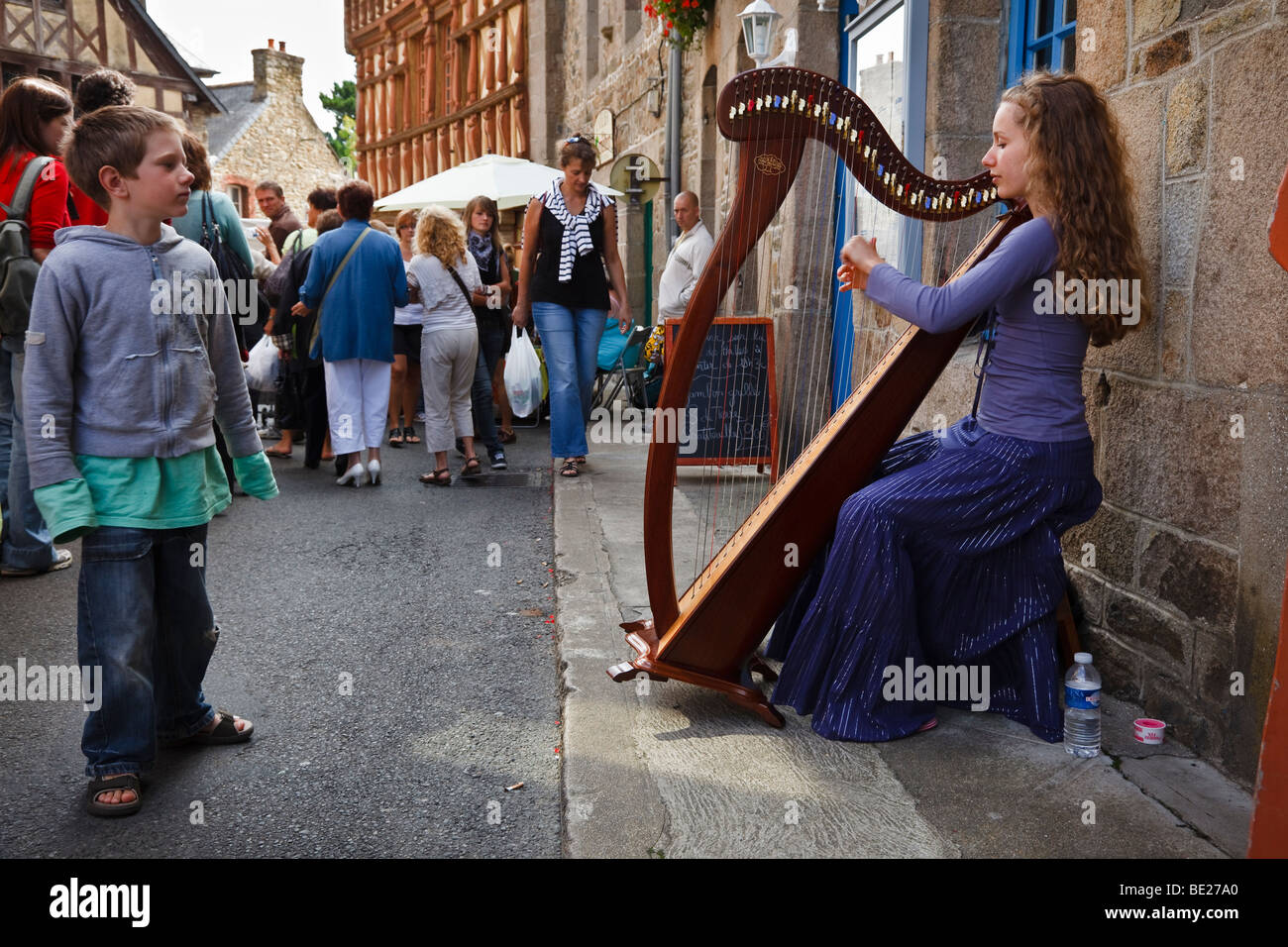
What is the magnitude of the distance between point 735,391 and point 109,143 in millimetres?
4751

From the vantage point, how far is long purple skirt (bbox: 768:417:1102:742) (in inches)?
126

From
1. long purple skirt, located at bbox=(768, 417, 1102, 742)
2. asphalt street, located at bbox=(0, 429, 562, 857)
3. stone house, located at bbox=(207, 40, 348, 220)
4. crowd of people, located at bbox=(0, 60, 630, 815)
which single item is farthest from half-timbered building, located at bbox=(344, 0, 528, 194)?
long purple skirt, located at bbox=(768, 417, 1102, 742)

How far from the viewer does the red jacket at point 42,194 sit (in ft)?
15.7

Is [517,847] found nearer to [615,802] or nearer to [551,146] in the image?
[615,802]

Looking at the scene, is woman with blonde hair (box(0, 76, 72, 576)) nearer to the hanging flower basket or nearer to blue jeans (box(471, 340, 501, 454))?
blue jeans (box(471, 340, 501, 454))

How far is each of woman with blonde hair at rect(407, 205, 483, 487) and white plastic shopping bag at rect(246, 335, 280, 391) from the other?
1.66m

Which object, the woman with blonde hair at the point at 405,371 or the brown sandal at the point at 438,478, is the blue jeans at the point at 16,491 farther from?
the woman with blonde hair at the point at 405,371

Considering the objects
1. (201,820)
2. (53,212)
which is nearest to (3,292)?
(53,212)

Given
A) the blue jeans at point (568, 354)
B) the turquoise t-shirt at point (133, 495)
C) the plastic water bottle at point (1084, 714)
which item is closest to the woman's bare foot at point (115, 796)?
the turquoise t-shirt at point (133, 495)

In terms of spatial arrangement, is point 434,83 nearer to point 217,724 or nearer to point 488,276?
point 488,276

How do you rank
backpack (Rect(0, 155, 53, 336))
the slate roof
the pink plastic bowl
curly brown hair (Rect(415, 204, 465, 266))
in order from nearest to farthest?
1. the pink plastic bowl
2. backpack (Rect(0, 155, 53, 336))
3. curly brown hair (Rect(415, 204, 465, 266))
4. the slate roof

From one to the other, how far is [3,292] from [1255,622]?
461cm

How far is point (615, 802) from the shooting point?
286 centimetres
